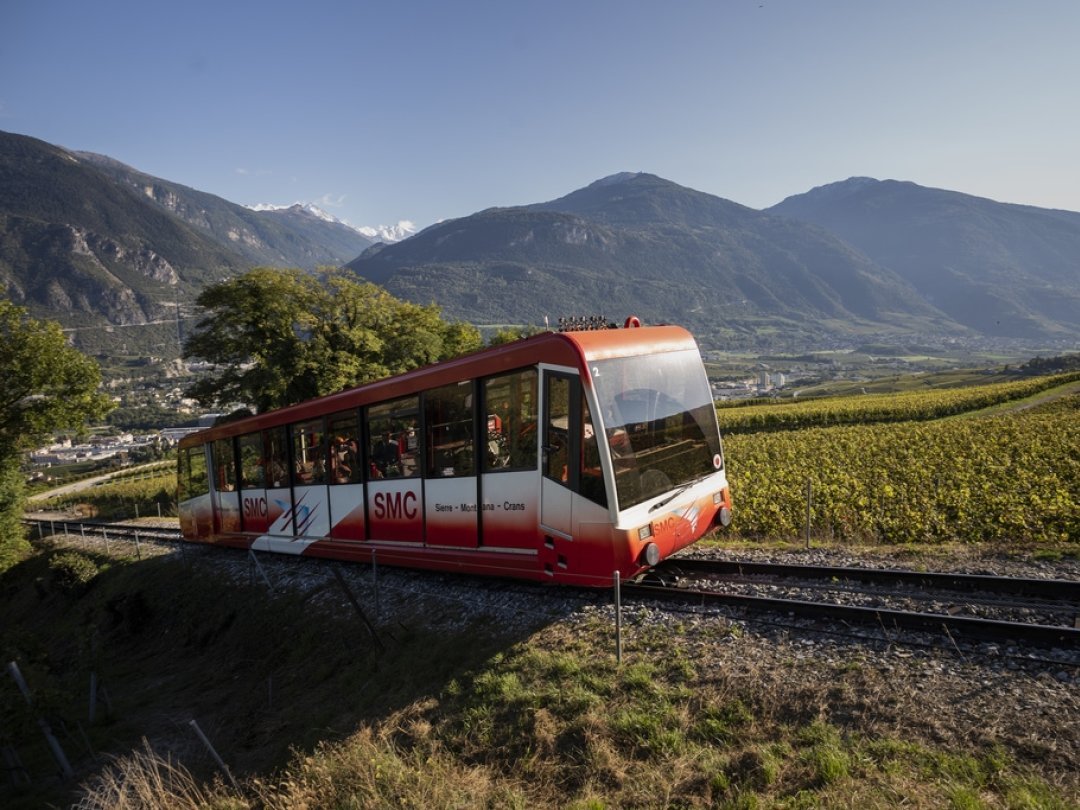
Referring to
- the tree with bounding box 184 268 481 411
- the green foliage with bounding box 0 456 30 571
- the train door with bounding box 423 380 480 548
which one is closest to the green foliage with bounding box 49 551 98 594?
the green foliage with bounding box 0 456 30 571

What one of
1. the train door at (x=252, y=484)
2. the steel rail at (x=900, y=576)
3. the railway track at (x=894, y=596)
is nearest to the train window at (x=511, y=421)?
the railway track at (x=894, y=596)

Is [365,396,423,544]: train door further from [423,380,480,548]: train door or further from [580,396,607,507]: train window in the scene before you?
[580,396,607,507]: train window

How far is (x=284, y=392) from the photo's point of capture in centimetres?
3531

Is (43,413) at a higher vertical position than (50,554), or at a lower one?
higher

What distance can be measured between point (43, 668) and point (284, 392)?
23916 mm

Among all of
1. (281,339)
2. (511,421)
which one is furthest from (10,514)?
(511,421)

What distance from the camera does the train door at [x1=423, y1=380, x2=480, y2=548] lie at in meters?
9.48

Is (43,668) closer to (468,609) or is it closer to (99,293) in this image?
(468,609)

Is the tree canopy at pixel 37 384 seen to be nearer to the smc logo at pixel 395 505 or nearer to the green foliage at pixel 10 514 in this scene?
the green foliage at pixel 10 514

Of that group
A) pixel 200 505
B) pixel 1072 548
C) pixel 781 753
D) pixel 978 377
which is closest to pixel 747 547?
pixel 1072 548

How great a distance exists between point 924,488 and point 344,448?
13.1 meters

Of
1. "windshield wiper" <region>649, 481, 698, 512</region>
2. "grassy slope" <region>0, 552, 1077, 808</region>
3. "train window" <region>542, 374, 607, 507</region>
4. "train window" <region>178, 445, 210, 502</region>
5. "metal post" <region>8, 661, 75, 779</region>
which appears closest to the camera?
"grassy slope" <region>0, 552, 1077, 808</region>

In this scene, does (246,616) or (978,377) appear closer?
(246,616)

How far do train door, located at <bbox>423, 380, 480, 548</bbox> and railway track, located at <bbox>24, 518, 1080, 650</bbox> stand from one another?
8.93ft
